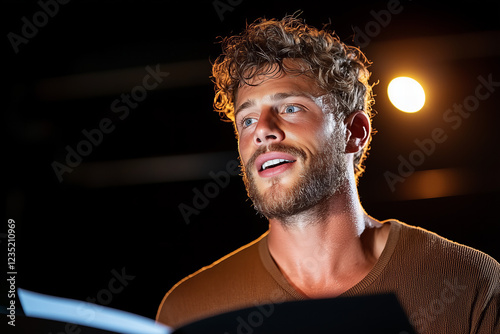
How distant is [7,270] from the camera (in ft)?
5.80

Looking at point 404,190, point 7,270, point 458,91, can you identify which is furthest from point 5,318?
point 458,91

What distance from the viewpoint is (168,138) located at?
1861 millimetres

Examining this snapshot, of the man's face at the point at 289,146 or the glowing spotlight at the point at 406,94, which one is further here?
the glowing spotlight at the point at 406,94

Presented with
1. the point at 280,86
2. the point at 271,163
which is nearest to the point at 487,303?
the point at 271,163

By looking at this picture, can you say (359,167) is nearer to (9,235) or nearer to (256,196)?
(256,196)

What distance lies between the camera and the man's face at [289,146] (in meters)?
1.35

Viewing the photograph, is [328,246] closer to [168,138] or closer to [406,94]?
[406,94]

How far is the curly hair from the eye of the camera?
4.75ft

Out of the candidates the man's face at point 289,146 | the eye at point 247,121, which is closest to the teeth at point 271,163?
the man's face at point 289,146

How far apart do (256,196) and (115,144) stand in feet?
2.28

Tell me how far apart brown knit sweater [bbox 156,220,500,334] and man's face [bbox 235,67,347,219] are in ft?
0.63

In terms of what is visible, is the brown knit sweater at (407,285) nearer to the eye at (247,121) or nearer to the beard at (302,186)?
the beard at (302,186)

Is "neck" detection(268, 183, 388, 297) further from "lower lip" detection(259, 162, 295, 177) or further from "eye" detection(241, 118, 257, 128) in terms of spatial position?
"eye" detection(241, 118, 257, 128)

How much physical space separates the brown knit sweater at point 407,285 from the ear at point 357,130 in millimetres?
234
